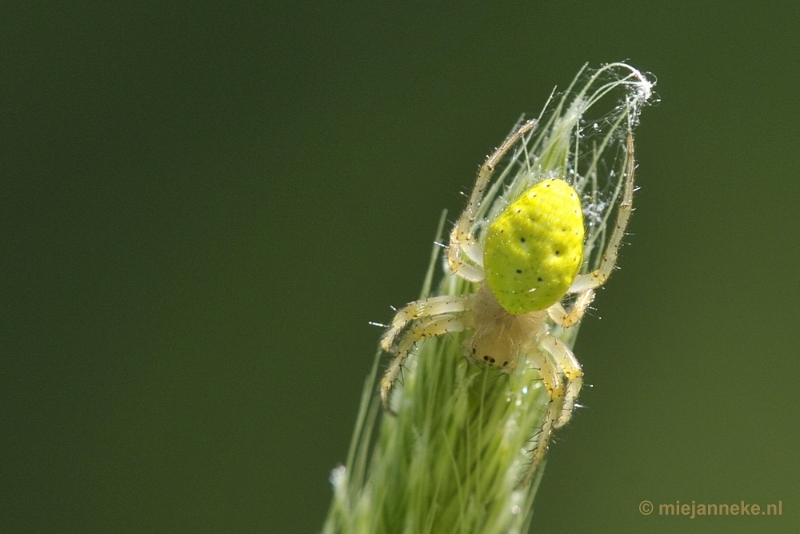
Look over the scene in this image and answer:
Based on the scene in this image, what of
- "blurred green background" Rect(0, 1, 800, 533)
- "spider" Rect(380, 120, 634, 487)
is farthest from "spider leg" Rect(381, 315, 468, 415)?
"blurred green background" Rect(0, 1, 800, 533)

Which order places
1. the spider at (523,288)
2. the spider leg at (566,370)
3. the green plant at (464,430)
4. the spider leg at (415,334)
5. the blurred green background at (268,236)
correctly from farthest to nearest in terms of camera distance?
the blurred green background at (268,236), the spider leg at (566,370), the spider leg at (415,334), the spider at (523,288), the green plant at (464,430)

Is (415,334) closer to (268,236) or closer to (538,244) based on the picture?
(538,244)

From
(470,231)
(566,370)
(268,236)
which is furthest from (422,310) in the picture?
(268,236)

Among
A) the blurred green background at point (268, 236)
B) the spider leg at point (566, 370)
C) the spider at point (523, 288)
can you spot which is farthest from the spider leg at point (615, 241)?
the blurred green background at point (268, 236)

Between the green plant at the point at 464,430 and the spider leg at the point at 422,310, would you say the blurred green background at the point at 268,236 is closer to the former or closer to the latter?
the spider leg at the point at 422,310

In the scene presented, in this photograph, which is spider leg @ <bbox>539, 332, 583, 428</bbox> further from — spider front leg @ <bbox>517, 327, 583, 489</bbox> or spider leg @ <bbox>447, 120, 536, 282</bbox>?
spider leg @ <bbox>447, 120, 536, 282</bbox>

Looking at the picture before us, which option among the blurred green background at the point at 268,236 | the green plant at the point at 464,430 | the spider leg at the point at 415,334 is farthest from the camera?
the blurred green background at the point at 268,236

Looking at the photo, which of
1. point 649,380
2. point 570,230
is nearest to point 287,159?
point 649,380

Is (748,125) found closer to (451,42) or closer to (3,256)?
(451,42)
